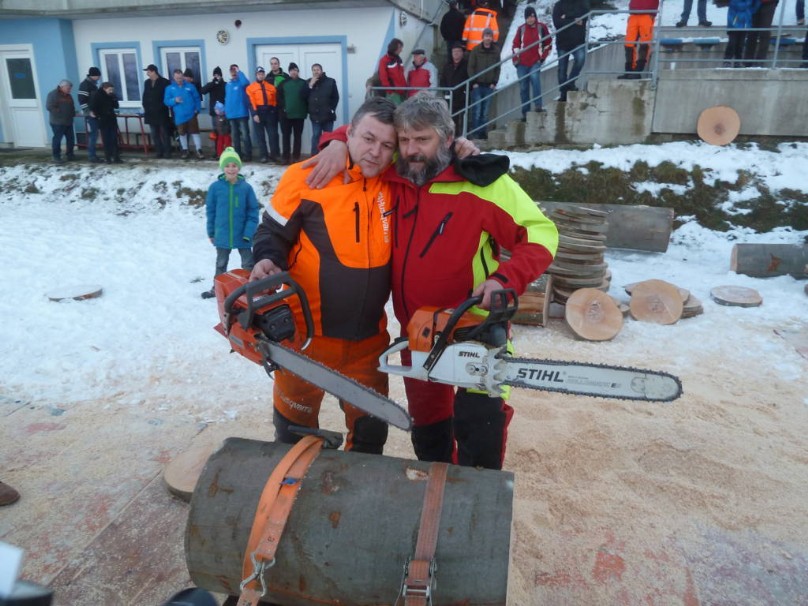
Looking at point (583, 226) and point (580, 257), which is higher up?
point (583, 226)

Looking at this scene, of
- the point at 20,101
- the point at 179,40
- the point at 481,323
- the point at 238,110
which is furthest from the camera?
the point at 20,101

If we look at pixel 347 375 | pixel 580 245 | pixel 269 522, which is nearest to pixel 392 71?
pixel 580 245

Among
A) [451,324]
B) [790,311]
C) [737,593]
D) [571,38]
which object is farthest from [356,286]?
[571,38]

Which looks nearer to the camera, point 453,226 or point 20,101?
point 453,226

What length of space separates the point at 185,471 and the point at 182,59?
11.7 meters

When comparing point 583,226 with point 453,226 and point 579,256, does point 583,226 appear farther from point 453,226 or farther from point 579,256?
point 453,226

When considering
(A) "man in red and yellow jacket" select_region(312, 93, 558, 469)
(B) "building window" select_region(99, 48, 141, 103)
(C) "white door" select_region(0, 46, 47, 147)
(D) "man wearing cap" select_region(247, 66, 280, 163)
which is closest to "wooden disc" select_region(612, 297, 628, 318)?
(A) "man in red and yellow jacket" select_region(312, 93, 558, 469)

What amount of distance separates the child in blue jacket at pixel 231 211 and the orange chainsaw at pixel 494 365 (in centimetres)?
425

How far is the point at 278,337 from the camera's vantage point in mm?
2090

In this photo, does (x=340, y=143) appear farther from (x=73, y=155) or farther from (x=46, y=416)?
(x=73, y=155)

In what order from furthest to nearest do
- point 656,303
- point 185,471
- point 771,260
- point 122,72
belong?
point 122,72
point 771,260
point 656,303
point 185,471

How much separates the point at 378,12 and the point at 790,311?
8694mm

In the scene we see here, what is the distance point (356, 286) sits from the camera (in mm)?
2232

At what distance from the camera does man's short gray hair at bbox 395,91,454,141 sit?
6.82ft
